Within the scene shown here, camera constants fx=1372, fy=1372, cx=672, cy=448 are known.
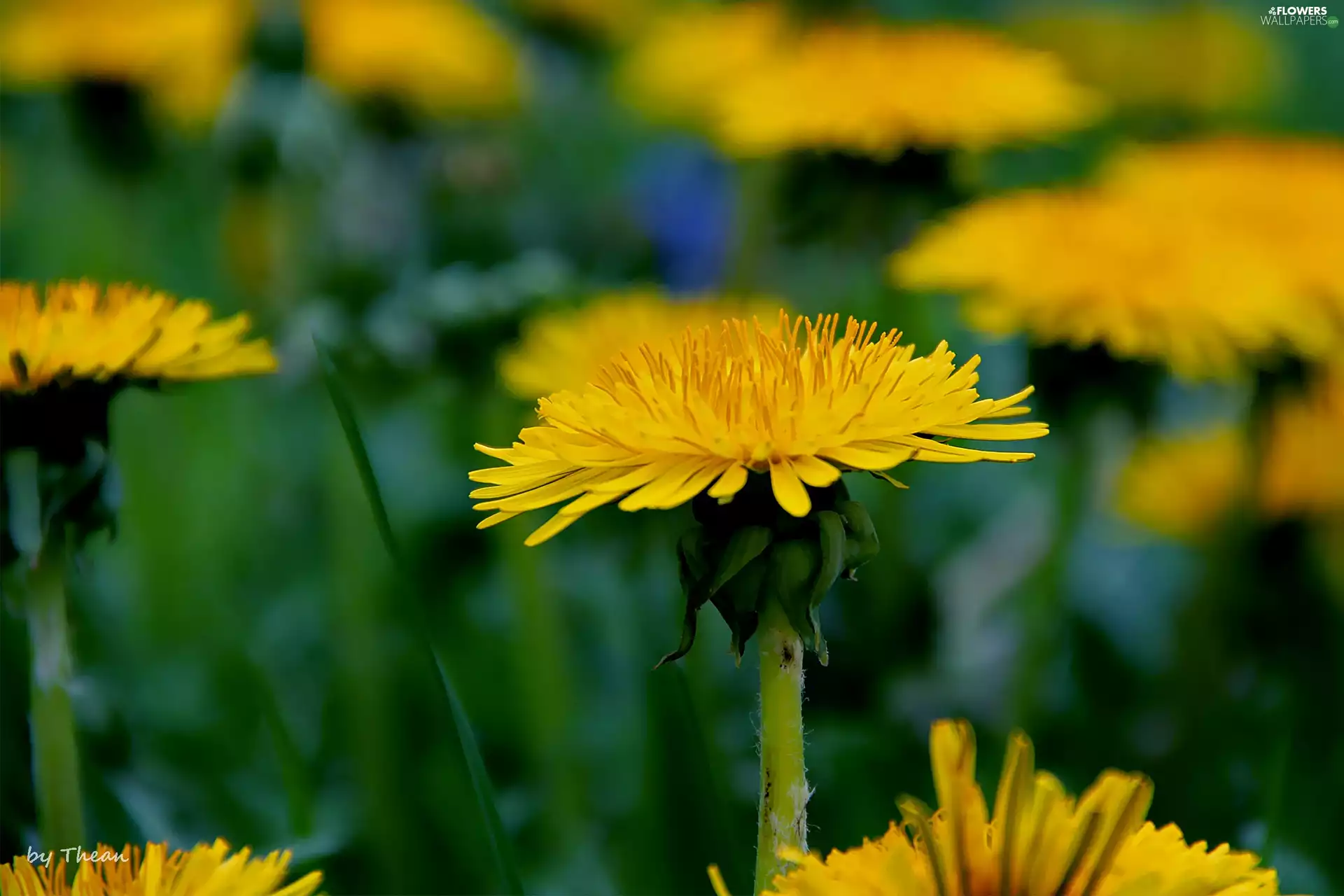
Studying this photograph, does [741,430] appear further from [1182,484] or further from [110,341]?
[1182,484]

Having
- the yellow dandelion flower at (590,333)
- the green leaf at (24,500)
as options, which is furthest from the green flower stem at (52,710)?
the yellow dandelion flower at (590,333)

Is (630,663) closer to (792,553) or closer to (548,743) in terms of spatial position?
(548,743)

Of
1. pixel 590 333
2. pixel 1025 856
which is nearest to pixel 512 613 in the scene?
pixel 590 333

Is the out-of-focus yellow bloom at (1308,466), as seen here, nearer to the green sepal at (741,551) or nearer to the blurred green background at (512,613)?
the blurred green background at (512,613)

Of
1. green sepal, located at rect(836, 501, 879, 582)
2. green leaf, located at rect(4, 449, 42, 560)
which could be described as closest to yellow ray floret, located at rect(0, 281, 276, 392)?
green leaf, located at rect(4, 449, 42, 560)

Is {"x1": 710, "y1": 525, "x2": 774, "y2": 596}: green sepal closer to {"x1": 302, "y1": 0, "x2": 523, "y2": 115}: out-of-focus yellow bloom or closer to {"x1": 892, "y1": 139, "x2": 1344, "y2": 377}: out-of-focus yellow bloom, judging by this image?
{"x1": 892, "y1": 139, "x2": 1344, "y2": 377}: out-of-focus yellow bloom
